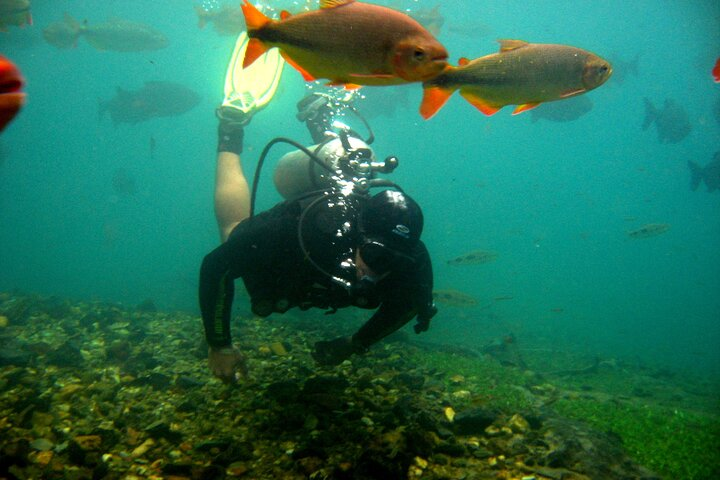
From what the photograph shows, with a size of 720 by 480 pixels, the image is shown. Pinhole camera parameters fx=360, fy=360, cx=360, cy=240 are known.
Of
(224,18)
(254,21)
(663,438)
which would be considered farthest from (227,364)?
(224,18)

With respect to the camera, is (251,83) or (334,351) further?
(251,83)

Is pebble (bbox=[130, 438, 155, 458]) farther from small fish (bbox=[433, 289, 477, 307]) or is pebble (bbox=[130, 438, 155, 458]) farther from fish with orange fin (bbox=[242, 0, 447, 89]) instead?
small fish (bbox=[433, 289, 477, 307])

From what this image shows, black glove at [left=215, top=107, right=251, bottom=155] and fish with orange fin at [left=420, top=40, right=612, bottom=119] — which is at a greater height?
fish with orange fin at [left=420, top=40, right=612, bottom=119]

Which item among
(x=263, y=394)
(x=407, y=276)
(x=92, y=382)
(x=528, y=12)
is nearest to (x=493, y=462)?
(x=407, y=276)

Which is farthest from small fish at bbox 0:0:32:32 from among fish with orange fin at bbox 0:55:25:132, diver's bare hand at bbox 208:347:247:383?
fish with orange fin at bbox 0:55:25:132

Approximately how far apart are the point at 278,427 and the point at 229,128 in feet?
19.1

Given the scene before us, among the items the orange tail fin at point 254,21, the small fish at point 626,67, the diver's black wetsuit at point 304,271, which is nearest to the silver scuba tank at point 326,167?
the diver's black wetsuit at point 304,271

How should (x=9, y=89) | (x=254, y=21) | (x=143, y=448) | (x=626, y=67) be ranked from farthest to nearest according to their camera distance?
(x=626, y=67)
(x=143, y=448)
(x=254, y=21)
(x=9, y=89)

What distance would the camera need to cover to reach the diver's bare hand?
155 inches

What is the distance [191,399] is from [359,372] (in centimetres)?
209

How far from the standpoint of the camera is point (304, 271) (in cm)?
373

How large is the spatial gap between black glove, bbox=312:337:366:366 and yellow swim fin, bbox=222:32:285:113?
5.36 m

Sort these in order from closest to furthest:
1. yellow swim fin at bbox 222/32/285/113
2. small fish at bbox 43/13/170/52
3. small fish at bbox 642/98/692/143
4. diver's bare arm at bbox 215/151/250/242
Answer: diver's bare arm at bbox 215/151/250/242 → yellow swim fin at bbox 222/32/285/113 → small fish at bbox 642/98/692/143 → small fish at bbox 43/13/170/52

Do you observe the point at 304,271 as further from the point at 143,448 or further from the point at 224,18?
the point at 224,18
